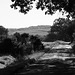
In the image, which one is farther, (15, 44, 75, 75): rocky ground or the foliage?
the foliage

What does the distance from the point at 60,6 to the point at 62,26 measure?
401ft

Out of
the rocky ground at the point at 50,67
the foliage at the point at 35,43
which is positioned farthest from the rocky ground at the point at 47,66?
the foliage at the point at 35,43

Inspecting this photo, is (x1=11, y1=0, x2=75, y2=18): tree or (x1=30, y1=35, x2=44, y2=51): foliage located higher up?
(x1=11, y1=0, x2=75, y2=18): tree

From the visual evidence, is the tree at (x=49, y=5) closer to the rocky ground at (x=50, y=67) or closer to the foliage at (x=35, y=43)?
the rocky ground at (x=50, y=67)

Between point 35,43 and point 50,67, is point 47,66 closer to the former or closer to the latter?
point 50,67

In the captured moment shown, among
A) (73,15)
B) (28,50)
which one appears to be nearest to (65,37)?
(28,50)

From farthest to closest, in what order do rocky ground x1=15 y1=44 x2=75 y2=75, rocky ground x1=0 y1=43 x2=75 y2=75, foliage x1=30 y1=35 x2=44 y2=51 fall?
foliage x1=30 y1=35 x2=44 y2=51 < rocky ground x1=0 y1=43 x2=75 y2=75 < rocky ground x1=15 y1=44 x2=75 y2=75

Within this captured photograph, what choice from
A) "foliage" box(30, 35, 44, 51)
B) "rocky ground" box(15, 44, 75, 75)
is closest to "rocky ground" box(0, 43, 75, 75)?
"rocky ground" box(15, 44, 75, 75)

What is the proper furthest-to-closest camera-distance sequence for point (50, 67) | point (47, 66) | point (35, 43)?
1. point (35, 43)
2. point (47, 66)
3. point (50, 67)

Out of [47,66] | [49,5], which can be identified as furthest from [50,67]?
[49,5]

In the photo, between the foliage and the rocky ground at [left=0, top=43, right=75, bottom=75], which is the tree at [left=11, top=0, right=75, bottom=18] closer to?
the rocky ground at [left=0, top=43, right=75, bottom=75]

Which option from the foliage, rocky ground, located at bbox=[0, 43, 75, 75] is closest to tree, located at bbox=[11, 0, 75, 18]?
rocky ground, located at bbox=[0, 43, 75, 75]

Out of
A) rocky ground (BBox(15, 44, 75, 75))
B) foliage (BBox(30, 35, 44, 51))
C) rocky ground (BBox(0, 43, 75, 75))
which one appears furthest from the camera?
foliage (BBox(30, 35, 44, 51))

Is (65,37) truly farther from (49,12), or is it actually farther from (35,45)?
(49,12)
